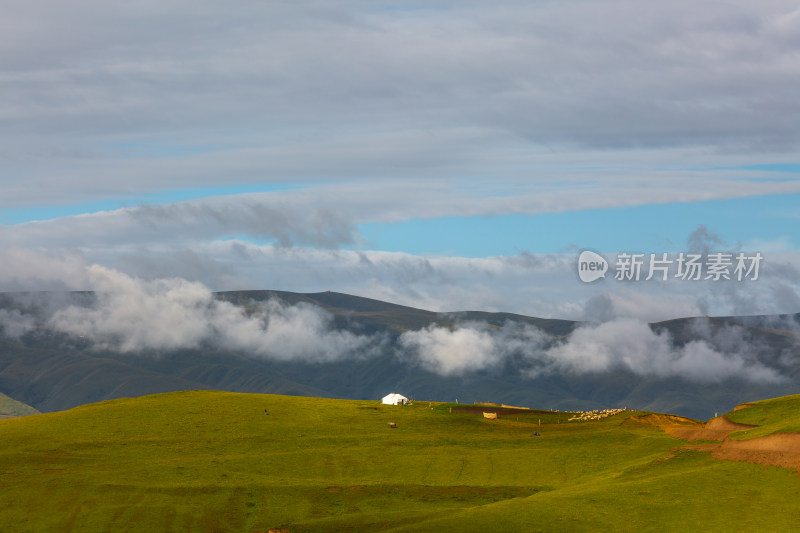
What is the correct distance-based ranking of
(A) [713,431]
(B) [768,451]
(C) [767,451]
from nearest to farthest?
(B) [768,451] → (C) [767,451] → (A) [713,431]

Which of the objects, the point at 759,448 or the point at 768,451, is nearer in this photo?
the point at 768,451

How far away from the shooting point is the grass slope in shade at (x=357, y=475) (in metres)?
90.6

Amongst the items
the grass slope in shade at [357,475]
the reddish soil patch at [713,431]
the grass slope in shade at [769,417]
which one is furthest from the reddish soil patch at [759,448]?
the grass slope in shade at [357,475]

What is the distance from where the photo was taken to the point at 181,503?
346 ft

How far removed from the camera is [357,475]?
130 meters

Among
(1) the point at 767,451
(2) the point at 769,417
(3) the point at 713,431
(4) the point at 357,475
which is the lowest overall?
(4) the point at 357,475

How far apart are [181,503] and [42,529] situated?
1568 centimetres

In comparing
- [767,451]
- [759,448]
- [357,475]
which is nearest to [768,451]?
[767,451]

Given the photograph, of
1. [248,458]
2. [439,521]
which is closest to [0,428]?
[248,458]

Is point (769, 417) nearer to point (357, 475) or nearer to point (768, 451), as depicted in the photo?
point (768, 451)

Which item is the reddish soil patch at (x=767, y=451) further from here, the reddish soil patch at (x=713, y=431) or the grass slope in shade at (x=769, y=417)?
the reddish soil patch at (x=713, y=431)

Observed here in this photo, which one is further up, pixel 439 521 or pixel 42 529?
pixel 439 521

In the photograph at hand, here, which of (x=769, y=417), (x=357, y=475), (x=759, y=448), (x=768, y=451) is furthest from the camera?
(x=769, y=417)

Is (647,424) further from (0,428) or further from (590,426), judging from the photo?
(0,428)
